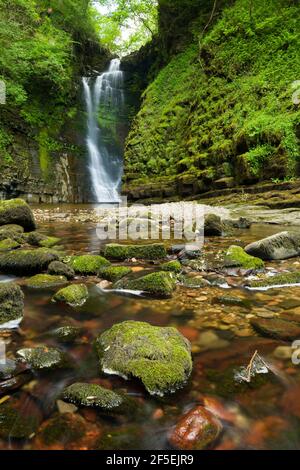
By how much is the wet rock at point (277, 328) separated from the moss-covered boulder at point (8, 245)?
420 cm

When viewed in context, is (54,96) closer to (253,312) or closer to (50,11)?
(50,11)

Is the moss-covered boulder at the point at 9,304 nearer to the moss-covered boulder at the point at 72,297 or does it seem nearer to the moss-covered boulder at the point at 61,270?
the moss-covered boulder at the point at 72,297

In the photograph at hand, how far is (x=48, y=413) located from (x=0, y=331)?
1073mm

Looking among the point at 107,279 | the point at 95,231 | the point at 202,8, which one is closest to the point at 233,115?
the point at 95,231

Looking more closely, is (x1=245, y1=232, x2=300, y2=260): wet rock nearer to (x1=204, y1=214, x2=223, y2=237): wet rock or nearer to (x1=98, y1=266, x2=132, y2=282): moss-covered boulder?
(x1=98, y1=266, x2=132, y2=282): moss-covered boulder

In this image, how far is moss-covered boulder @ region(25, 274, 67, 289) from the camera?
3.62 m

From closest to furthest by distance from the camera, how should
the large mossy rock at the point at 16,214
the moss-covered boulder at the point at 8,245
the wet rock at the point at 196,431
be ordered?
the wet rock at the point at 196,431 → the moss-covered boulder at the point at 8,245 → the large mossy rock at the point at 16,214

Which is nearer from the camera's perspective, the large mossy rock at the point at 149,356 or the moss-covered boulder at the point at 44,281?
the large mossy rock at the point at 149,356

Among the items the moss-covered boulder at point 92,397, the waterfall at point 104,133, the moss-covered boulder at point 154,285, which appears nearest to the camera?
A: the moss-covered boulder at point 92,397

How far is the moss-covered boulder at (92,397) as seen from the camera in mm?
1680

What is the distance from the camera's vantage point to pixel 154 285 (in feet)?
11.1

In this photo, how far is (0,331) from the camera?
250 cm

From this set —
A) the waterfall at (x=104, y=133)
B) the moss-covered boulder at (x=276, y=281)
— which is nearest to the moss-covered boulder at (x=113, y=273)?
the moss-covered boulder at (x=276, y=281)

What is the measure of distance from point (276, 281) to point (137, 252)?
2009mm
